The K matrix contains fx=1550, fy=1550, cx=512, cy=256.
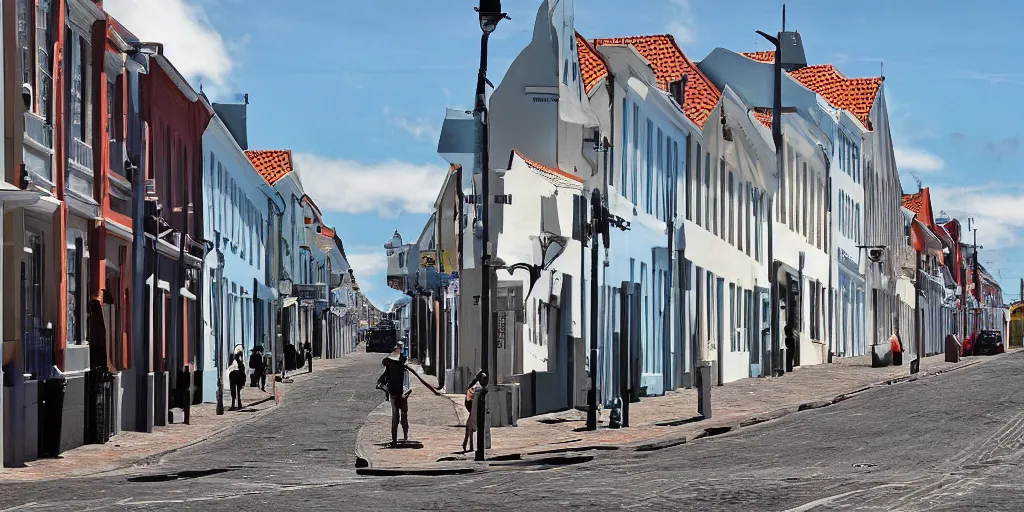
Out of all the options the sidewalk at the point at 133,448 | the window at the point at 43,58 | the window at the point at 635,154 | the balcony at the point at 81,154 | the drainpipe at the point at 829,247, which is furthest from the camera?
the drainpipe at the point at 829,247

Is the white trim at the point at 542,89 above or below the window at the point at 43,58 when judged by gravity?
above

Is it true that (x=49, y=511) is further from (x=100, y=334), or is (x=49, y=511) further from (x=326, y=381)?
(x=326, y=381)

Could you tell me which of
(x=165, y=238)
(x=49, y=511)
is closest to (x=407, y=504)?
(x=49, y=511)

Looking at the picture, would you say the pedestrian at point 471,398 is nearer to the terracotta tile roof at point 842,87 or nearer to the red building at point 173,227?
the red building at point 173,227

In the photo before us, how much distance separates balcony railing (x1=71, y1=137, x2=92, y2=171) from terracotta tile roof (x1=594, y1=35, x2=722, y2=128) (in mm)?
20769

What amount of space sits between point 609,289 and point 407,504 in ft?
66.7

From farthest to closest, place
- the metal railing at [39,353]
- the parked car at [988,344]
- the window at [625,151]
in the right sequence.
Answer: the parked car at [988,344], the window at [625,151], the metal railing at [39,353]

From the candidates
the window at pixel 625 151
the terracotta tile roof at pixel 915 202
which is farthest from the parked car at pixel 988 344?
the window at pixel 625 151

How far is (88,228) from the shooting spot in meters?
25.7

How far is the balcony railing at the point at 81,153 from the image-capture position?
972 inches

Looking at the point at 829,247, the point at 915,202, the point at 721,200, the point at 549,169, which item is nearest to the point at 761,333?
the point at 721,200

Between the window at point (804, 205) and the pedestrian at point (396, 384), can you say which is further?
the window at point (804, 205)

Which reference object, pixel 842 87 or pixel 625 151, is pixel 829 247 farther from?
pixel 625 151

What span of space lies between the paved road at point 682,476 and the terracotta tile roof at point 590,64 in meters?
9.46
